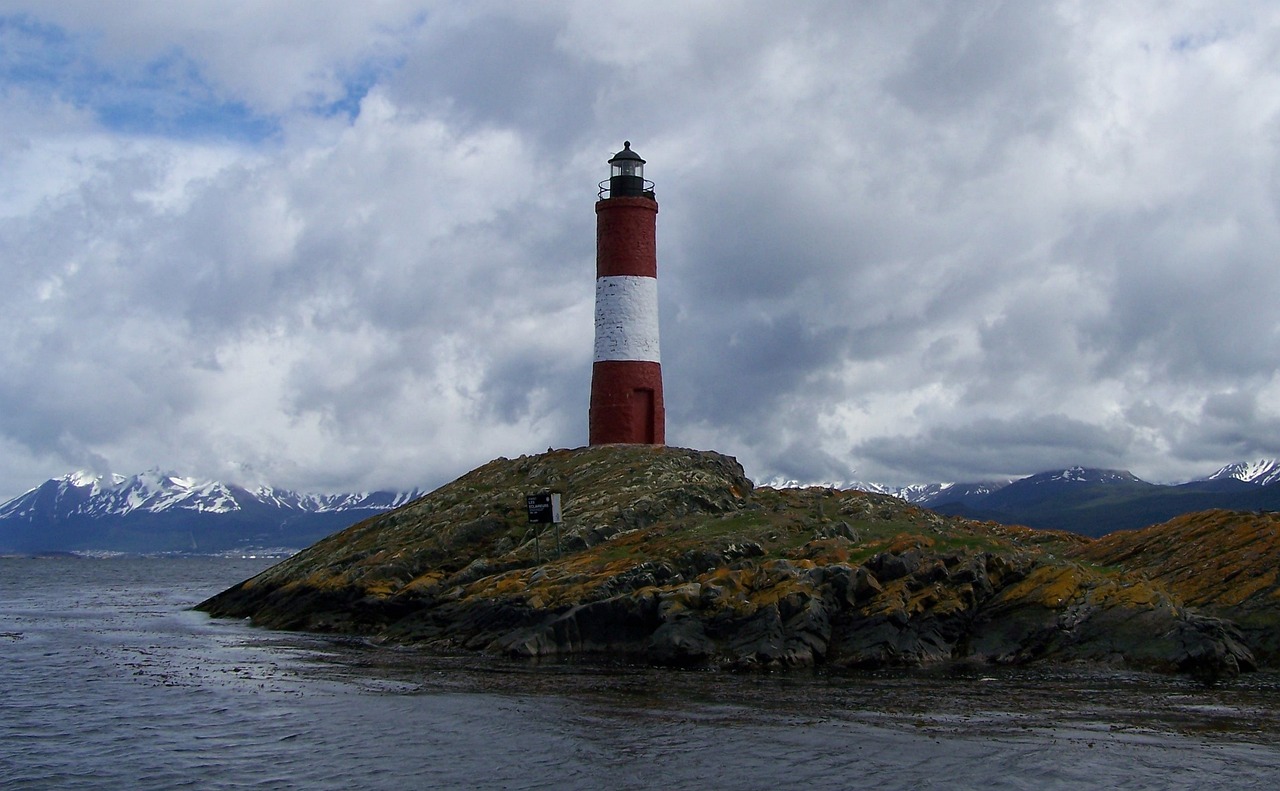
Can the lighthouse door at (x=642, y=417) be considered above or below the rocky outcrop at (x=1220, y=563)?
above

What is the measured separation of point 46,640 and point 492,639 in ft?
71.1

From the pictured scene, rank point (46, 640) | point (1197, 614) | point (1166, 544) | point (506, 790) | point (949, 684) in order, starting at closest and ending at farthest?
point (506, 790)
point (949, 684)
point (1197, 614)
point (1166, 544)
point (46, 640)

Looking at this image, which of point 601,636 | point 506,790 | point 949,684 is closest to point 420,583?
point 601,636

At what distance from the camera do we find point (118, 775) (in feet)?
83.8

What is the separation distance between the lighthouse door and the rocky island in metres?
3.12

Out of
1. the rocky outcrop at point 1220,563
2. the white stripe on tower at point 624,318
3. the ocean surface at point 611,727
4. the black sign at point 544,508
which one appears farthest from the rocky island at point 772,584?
the white stripe on tower at point 624,318

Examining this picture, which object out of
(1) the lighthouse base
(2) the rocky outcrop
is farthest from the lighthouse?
(2) the rocky outcrop

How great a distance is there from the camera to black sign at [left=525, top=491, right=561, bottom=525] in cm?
5138

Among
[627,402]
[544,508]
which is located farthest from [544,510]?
[627,402]

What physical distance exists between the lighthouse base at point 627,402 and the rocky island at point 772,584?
3.18 metres

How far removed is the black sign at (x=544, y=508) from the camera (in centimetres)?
5138

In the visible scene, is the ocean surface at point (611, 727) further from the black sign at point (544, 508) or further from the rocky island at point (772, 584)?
the black sign at point (544, 508)

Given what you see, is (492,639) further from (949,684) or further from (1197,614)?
(1197,614)

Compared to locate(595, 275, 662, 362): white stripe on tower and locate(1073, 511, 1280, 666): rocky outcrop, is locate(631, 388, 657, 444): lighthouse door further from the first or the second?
locate(1073, 511, 1280, 666): rocky outcrop
